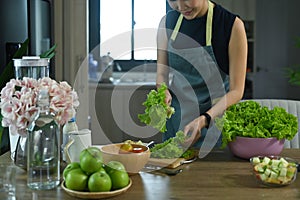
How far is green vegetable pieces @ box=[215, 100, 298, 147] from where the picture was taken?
4.75 feet

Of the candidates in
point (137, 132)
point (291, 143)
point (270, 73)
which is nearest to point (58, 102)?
point (291, 143)

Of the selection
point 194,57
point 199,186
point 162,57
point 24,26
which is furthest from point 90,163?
point 24,26

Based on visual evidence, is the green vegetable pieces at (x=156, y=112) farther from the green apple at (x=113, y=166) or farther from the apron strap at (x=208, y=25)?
the apron strap at (x=208, y=25)

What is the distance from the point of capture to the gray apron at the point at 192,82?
6.35 ft

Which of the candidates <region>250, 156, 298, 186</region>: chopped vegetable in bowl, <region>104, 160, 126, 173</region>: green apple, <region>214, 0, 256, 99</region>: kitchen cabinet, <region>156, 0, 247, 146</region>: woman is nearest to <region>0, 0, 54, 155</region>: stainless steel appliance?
<region>156, 0, 247, 146</region>: woman

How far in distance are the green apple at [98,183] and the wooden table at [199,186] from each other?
0.14 ft

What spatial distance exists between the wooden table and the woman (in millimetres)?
417

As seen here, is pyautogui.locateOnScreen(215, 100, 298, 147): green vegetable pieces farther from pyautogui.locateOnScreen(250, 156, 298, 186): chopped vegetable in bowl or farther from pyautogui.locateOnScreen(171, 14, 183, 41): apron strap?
pyautogui.locateOnScreen(171, 14, 183, 41): apron strap

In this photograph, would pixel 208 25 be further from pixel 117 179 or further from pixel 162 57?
pixel 117 179

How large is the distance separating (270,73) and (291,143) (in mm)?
3007

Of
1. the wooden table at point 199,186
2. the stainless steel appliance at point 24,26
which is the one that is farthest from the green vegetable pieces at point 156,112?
the stainless steel appliance at point 24,26

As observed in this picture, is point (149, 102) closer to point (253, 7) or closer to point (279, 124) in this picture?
point (279, 124)

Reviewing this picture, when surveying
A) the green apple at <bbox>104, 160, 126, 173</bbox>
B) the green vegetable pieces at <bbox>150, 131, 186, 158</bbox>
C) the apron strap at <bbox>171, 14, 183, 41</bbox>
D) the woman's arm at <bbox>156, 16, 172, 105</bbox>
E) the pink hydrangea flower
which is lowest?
the green vegetable pieces at <bbox>150, 131, 186, 158</bbox>

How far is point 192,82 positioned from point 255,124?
0.54 m
